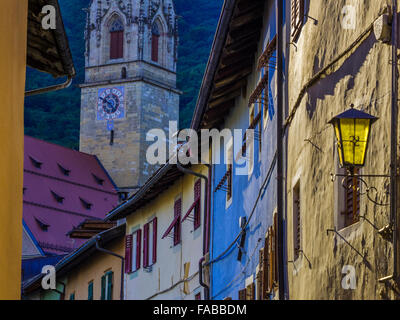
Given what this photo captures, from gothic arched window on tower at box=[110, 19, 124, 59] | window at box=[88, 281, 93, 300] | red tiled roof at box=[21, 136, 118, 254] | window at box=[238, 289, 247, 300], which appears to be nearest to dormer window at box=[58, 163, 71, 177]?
red tiled roof at box=[21, 136, 118, 254]

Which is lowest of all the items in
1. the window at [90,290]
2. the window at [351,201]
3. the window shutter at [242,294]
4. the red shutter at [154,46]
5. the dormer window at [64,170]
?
the window at [90,290]

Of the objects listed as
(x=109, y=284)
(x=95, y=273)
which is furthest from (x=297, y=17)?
(x=95, y=273)

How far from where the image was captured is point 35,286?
40781 millimetres

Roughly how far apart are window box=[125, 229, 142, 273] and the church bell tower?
50648mm

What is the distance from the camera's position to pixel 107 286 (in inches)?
1369

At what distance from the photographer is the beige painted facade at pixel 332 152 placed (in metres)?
9.45

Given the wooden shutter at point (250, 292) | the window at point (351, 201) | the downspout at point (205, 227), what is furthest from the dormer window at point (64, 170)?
Answer: the window at point (351, 201)

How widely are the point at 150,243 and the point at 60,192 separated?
44.2m

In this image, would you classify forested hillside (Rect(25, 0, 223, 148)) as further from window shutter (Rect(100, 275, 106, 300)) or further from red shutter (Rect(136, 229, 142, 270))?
red shutter (Rect(136, 229, 142, 270))

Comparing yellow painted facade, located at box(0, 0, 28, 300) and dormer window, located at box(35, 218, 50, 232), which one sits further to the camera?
dormer window, located at box(35, 218, 50, 232)

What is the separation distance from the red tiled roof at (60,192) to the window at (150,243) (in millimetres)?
35391

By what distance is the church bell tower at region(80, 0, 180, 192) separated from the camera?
85.1 m

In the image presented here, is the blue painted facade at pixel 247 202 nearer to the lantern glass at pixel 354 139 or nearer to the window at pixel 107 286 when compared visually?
the lantern glass at pixel 354 139

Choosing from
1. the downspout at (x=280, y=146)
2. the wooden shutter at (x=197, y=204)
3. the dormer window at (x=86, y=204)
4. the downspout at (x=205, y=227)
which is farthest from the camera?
the dormer window at (x=86, y=204)
